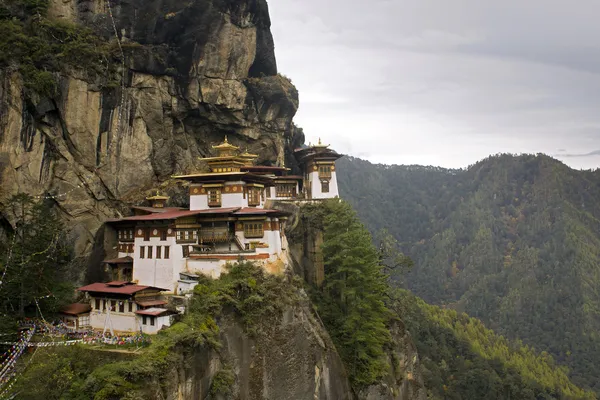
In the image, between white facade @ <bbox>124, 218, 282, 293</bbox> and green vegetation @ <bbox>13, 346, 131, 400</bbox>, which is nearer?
green vegetation @ <bbox>13, 346, 131, 400</bbox>

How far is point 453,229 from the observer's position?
19662 centimetres

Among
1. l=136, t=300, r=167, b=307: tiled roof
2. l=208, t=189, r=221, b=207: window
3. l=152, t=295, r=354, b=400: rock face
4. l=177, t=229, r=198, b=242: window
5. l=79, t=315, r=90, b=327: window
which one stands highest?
l=208, t=189, r=221, b=207: window

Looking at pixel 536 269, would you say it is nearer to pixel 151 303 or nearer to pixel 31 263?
pixel 151 303

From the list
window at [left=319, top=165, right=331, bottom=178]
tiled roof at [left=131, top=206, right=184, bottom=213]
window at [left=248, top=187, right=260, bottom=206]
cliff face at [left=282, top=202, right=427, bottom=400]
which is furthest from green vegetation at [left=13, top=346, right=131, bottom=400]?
window at [left=319, top=165, right=331, bottom=178]

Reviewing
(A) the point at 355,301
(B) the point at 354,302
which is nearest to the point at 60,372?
(B) the point at 354,302

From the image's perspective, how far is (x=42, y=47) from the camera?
39.2 metres

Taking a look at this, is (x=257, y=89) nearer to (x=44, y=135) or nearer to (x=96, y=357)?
(x=44, y=135)

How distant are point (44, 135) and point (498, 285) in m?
141

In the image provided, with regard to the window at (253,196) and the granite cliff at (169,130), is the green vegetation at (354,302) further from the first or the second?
the window at (253,196)

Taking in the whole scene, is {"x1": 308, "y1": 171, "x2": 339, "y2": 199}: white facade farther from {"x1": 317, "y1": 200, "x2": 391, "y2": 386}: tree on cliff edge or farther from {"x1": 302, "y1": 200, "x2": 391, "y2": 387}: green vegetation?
{"x1": 317, "y1": 200, "x2": 391, "y2": 386}: tree on cliff edge

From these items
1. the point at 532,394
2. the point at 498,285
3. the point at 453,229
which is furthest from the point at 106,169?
the point at 453,229

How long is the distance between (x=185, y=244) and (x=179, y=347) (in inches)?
439

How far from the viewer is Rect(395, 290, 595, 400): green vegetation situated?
75.6 meters

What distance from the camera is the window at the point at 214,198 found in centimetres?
4144
